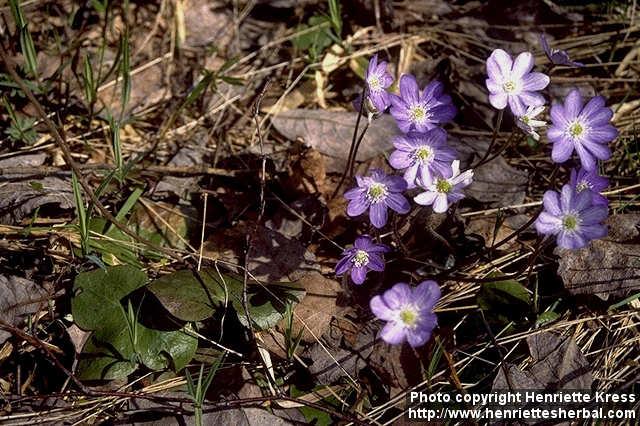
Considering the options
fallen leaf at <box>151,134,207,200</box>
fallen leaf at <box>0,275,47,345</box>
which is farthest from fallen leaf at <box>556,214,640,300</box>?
fallen leaf at <box>0,275,47,345</box>

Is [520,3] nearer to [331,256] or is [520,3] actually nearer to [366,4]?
[366,4]

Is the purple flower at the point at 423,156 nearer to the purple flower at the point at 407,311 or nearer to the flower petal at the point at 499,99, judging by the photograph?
the flower petal at the point at 499,99

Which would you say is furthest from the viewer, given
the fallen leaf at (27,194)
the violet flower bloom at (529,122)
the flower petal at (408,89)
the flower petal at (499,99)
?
the fallen leaf at (27,194)

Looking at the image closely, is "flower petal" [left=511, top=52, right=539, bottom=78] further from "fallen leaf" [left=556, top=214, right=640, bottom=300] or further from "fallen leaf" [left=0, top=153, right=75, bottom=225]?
"fallen leaf" [left=0, top=153, right=75, bottom=225]

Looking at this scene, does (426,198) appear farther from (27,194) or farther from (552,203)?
(27,194)

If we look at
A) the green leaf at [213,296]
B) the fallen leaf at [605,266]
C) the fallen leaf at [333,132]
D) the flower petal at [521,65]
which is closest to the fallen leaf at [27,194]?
the green leaf at [213,296]

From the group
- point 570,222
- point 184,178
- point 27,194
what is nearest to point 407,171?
point 570,222
